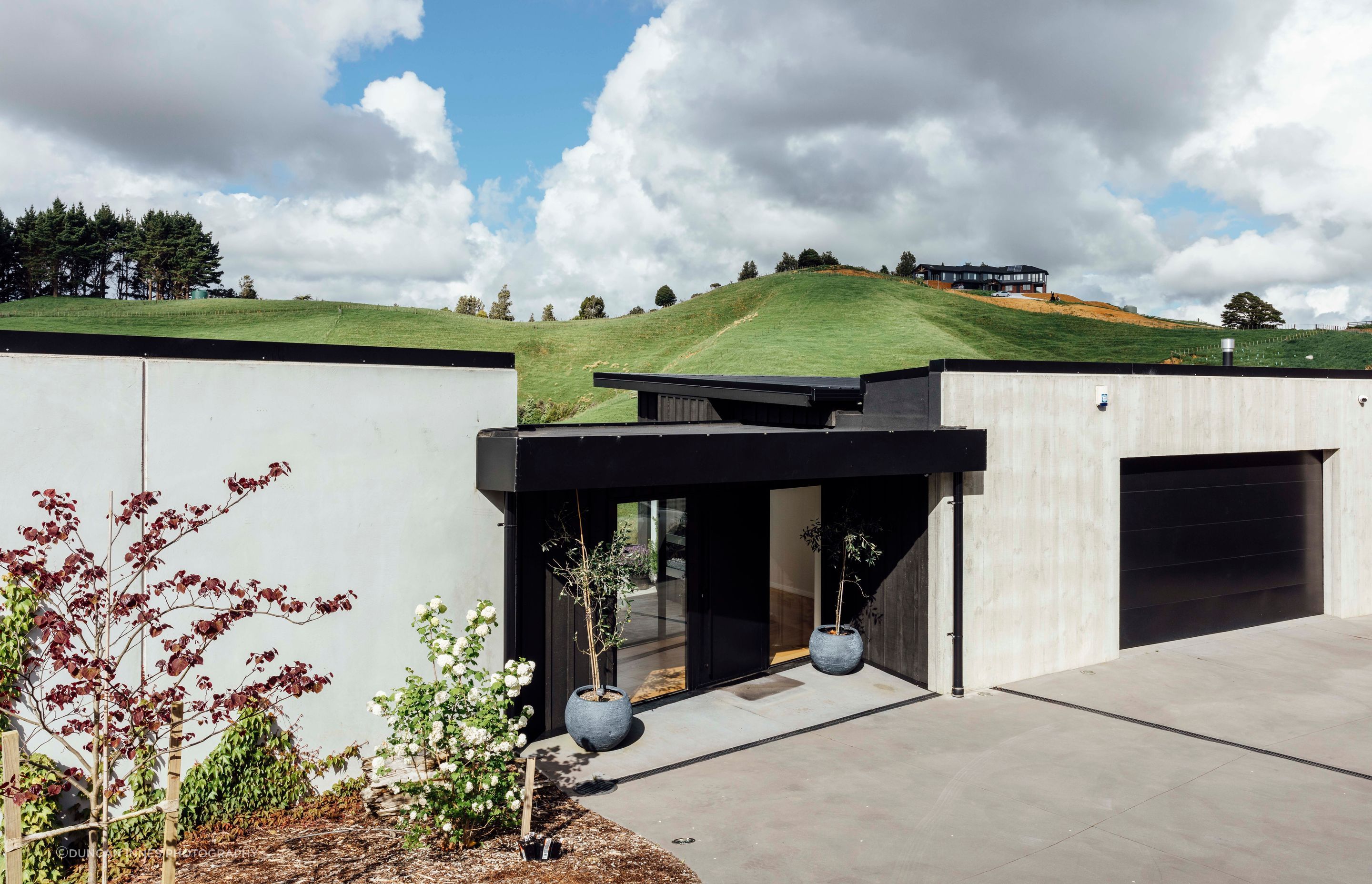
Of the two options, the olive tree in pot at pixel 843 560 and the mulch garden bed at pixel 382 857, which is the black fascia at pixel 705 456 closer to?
the olive tree in pot at pixel 843 560

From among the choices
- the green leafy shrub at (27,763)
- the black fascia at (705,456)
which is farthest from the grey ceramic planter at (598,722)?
the green leafy shrub at (27,763)

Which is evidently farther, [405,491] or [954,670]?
[954,670]

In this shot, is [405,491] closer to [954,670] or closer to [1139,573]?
[954,670]

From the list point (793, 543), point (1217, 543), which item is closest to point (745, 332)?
point (1217, 543)

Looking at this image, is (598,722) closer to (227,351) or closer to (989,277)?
(227,351)

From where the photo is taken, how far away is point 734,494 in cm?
993

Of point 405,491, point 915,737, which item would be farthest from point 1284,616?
point 405,491

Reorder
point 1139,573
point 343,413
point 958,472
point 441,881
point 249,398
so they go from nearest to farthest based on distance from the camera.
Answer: point 441,881 < point 249,398 < point 343,413 < point 958,472 < point 1139,573

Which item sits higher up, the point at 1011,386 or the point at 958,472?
the point at 1011,386

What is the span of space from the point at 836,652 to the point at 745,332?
1895 inches

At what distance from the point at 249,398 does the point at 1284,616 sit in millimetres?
14956

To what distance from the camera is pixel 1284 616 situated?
13.3 meters

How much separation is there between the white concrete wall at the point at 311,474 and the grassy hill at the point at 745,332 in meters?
34.8

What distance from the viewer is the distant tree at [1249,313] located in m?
71.2
